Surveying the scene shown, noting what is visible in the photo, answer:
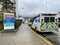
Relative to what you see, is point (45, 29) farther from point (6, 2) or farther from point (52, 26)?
point (6, 2)

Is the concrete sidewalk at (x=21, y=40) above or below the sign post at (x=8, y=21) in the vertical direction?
below

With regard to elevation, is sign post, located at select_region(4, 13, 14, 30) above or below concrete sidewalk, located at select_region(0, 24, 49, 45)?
above

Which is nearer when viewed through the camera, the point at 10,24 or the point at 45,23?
the point at 45,23

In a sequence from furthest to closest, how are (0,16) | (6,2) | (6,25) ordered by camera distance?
(6,2)
(0,16)
(6,25)

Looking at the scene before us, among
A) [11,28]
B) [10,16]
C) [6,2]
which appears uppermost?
[6,2]

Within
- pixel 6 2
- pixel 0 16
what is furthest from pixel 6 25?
pixel 6 2

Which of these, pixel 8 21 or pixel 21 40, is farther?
pixel 8 21

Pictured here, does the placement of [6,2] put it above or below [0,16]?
above

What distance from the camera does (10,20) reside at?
104 ft

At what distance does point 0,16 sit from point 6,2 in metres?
20.4

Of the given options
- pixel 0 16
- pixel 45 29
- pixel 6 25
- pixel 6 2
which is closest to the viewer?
pixel 45 29

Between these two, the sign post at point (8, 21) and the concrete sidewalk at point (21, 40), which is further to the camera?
the sign post at point (8, 21)

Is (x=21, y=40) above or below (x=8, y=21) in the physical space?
below

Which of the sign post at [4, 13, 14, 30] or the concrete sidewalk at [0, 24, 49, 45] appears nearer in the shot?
the concrete sidewalk at [0, 24, 49, 45]
